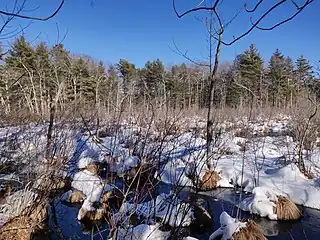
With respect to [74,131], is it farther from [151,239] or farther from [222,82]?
[222,82]

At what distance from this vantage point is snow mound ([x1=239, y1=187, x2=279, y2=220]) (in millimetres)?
5859

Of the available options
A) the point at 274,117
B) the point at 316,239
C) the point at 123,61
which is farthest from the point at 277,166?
the point at 123,61

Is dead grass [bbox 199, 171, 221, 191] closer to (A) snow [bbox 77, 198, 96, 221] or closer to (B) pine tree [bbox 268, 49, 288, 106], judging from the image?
(A) snow [bbox 77, 198, 96, 221]

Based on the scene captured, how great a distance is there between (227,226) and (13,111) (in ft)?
21.9

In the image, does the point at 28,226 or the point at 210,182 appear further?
the point at 210,182

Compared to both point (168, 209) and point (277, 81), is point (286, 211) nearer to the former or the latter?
point (168, 209)

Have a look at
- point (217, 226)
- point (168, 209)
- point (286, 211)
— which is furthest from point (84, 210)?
point (286, 211)

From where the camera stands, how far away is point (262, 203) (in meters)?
5.98

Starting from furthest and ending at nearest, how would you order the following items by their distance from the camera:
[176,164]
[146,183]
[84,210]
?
1. [84,210]
2. [176,164]
3. [146,183]

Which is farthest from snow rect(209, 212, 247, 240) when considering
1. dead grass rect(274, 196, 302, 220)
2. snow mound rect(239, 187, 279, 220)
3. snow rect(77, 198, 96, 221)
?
snow rect(77, 198, 96, 221)

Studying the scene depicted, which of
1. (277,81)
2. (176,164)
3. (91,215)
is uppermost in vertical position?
(277,81)

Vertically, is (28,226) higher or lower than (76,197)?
higher

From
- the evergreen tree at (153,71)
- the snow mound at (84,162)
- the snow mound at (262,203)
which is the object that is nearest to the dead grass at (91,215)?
the snow mound at (262,203)

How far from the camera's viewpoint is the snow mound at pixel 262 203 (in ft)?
19.2
